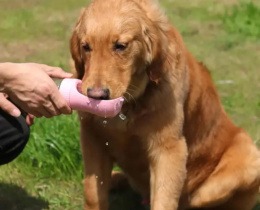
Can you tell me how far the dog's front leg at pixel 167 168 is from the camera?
13.4 feet

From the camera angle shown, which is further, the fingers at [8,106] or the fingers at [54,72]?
the fingers at [54,72]

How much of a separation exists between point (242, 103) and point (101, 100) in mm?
2981

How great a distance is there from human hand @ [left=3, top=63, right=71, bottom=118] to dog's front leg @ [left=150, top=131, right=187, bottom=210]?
0.72m

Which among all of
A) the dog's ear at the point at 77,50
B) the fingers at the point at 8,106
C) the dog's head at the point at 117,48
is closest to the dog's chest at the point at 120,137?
the dog's head at the point at 117,48

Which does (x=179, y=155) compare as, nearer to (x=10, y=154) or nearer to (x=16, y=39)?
(x=10, y=154)

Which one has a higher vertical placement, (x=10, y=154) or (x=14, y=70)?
(x=14, y=70)

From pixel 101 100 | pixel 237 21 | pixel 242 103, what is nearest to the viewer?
pixel 101 100

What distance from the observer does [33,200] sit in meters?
4.76

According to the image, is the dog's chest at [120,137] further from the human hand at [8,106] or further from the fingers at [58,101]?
the human hand at [8,106]

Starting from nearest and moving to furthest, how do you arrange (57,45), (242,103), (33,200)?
(33,200), (242,103), (57,45)

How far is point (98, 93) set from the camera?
351 cm

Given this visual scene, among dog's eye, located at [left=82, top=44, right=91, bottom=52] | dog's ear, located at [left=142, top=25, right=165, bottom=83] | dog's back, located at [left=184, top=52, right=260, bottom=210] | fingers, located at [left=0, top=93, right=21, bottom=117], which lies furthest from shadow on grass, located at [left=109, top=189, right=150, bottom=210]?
dog's eye, located at [left=82, top=44, right=91, bottom=52]

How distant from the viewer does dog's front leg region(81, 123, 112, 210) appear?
4207 millimetres

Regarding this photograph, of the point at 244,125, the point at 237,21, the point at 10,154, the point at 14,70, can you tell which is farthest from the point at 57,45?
the point at 14,70
